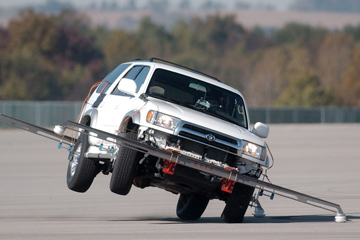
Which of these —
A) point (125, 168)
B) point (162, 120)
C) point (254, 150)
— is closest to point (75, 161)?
point (125, 168)

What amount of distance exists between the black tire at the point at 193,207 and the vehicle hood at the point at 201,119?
1.67 metres

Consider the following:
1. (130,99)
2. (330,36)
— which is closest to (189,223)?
(130,99)

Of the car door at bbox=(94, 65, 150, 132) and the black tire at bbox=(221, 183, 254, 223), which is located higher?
the car door at bbox=(94, 65, 150, 132)

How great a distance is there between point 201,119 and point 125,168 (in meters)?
1.18

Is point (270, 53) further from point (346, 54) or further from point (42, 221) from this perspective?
point (42, 221)

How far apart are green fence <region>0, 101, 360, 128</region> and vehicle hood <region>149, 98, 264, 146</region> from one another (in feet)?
126

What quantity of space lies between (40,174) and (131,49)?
102818 millimetres

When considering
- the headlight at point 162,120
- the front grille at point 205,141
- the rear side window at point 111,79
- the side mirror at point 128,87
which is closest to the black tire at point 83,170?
the rear side window at point 111,79

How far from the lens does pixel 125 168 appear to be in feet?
37.1

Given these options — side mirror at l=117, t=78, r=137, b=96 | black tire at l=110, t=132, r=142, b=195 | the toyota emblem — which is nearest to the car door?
side mirror at l=117, t=78, r=137, b=96

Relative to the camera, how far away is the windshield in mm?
12633

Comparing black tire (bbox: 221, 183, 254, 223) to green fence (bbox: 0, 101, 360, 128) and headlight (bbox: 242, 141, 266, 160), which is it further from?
green fence (bbox: 0, 101, 360, 128)

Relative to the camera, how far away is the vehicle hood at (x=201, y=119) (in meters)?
11.6

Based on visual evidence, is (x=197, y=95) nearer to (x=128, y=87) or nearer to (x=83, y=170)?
(x=128, y=87)
